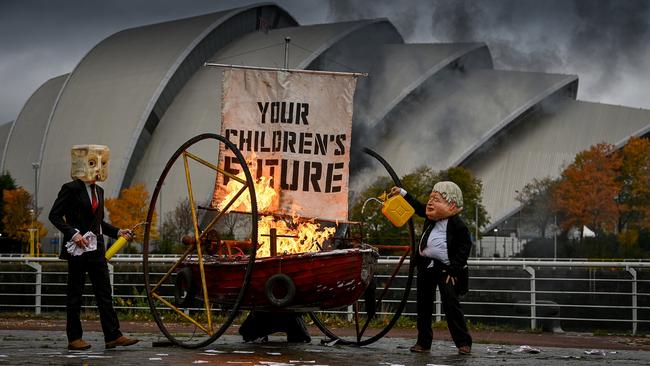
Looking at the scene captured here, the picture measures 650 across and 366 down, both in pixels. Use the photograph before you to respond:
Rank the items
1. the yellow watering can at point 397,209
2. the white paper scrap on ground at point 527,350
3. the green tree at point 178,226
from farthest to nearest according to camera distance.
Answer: the green tree at point 178,226
the white paper scrap on ground at point 527,350
the yellow watering can at point 397,209

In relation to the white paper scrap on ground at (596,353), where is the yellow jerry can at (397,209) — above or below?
above

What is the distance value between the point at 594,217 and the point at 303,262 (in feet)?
172

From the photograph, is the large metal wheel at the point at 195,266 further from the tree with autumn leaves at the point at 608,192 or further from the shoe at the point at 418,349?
the tree with autumn leaves at the point at 608,192

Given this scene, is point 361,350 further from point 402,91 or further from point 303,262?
point 402,91

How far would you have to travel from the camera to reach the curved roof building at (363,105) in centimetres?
7250

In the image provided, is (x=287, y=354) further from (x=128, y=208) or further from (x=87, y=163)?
(x=128, y=208)

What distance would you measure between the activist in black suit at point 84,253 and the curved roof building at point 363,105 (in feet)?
191

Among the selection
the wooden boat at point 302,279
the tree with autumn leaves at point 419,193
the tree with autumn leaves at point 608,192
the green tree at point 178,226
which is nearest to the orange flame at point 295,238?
the wooden boat at point 302,279

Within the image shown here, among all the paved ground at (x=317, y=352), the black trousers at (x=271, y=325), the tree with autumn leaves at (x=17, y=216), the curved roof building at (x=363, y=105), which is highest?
the curved roof building at (x=363, y=105)

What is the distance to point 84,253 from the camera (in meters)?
12.4

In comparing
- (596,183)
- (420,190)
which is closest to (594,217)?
(596,183)

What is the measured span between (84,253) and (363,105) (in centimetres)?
6119

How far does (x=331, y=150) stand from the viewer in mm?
14516

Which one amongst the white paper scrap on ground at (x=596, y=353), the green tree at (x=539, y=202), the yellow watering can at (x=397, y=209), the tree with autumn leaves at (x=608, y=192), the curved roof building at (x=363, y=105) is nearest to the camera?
the yellow watering can at (x=397, y=209)
